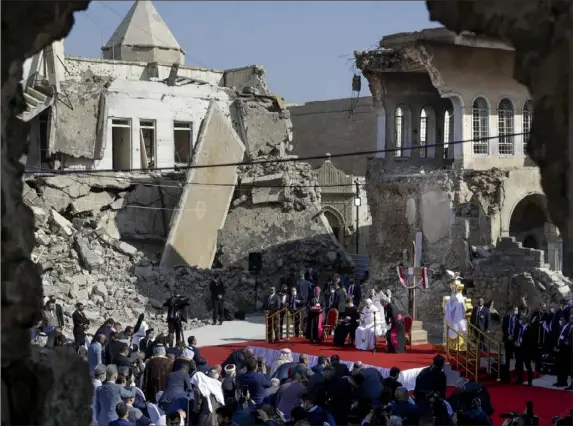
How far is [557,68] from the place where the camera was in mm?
7953

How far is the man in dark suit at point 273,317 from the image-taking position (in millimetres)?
22750

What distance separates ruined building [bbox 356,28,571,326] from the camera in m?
24.8

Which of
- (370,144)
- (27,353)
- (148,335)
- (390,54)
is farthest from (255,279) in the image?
(27,353)

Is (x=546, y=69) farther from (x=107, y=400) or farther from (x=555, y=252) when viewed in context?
(x=555, y=252)

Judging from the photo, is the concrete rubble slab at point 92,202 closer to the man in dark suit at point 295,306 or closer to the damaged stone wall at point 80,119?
the damaged stone wall at point 80,119

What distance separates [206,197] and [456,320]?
1440cm

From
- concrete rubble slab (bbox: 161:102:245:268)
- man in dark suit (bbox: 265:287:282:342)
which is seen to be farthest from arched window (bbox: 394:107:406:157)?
man in dark suit (bbox: 265:287:282:342)

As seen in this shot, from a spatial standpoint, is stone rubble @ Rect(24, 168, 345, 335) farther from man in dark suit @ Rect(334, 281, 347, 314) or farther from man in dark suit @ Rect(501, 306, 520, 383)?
man in dark suit @ Rect(501, 306, 520, 383)

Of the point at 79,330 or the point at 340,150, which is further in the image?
the point at 340,150

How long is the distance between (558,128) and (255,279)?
23.2 meters

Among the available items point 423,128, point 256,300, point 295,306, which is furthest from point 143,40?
point 295,306

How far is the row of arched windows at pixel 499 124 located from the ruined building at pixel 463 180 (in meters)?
0.03

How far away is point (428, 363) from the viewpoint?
1942 cm

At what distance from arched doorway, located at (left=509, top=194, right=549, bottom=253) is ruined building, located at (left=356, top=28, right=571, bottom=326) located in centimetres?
3
